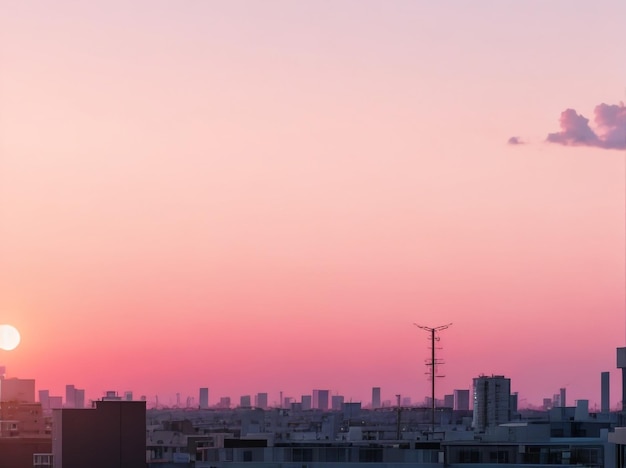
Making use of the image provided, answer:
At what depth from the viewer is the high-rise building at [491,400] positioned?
149 meters

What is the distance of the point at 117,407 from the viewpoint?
54094mm

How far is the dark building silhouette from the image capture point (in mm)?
53719

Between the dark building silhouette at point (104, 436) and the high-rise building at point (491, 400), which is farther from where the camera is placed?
the high-rise building at point (491, 400)

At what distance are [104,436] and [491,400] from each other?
338 feet

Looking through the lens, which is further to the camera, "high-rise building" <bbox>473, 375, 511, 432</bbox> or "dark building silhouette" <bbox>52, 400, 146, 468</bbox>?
"high-rise building" <bbox>473, 375, 511, 432</bbox>

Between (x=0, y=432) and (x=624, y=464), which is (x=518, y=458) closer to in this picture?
(x=624, y=464)

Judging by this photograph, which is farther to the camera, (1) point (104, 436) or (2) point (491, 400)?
(2) point (491, 400)

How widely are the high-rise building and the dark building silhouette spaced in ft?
314

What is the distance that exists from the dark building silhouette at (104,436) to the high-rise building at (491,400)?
95.8 m

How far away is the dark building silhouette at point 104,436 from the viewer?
53719 millimetres

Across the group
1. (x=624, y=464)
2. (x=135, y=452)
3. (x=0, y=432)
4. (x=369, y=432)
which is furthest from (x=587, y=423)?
(x=624, y=464)

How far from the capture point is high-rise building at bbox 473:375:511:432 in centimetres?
14900

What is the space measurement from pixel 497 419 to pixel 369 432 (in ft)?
50.6

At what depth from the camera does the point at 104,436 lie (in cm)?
5400
